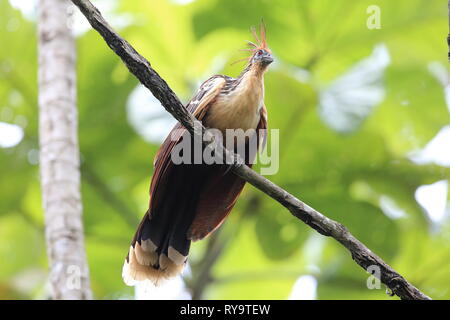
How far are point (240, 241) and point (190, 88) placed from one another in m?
1.19

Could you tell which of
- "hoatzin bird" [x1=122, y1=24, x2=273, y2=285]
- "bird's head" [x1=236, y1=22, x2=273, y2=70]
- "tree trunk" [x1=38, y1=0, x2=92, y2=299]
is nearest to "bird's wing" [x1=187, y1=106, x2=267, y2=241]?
"hoatzin bird" [x1=122, y1=24, x2=273, y2=285]

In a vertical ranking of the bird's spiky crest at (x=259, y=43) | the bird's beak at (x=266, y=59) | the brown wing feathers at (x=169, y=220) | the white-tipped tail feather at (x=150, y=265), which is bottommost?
the white-tipped tail feather at (x=150, y=265)

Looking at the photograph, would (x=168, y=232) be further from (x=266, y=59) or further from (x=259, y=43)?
(x=259, y=43)

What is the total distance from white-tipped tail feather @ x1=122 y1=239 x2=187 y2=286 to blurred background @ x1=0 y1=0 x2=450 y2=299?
0.38 metres

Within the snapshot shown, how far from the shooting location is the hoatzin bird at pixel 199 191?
3666 mm

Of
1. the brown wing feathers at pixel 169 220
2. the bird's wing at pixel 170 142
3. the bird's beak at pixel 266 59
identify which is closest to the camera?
the bird's wing at pixel 170 142

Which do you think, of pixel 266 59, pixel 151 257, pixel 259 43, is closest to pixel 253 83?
pixel 266 59

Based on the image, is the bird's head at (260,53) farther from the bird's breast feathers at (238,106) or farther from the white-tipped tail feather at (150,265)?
the white-tipped tail feather at (150,265)

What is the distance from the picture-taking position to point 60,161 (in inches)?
154

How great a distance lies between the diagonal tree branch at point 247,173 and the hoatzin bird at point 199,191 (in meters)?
0.79

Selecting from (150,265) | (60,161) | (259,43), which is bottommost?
(150,265)

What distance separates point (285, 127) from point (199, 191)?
75 centimetres

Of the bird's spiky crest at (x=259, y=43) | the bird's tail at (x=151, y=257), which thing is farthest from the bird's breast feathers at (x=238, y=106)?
the bird's tail at (x=151, y=257)
